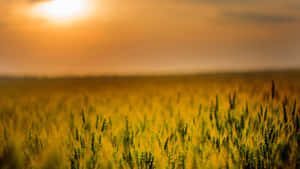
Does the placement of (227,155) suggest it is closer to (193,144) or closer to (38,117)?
(193,144)

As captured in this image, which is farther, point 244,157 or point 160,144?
point 160,144

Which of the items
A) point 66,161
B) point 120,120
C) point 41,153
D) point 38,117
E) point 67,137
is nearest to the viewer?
point 66,161

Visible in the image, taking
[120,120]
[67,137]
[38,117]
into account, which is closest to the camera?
[67,137]

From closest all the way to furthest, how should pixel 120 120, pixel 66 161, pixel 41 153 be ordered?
pixel 66 161, pixel 41 153, pixel 120 120

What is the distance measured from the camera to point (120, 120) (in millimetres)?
2902

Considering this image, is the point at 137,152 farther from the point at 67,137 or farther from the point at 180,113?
the point at 180,113

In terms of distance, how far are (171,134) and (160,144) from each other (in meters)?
0.20

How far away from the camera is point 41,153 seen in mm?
2164

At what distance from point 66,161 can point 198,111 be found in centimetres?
143

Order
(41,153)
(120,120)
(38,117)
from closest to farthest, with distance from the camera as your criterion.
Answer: (41,153) < (120,120) < (38,117)

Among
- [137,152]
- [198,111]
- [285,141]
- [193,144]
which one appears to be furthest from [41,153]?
[285,141]

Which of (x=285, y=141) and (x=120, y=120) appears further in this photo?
(x=120, y=120)

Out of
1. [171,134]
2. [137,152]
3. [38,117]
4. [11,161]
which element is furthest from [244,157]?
[38,117]

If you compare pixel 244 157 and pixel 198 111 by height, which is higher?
pixel 198 111
